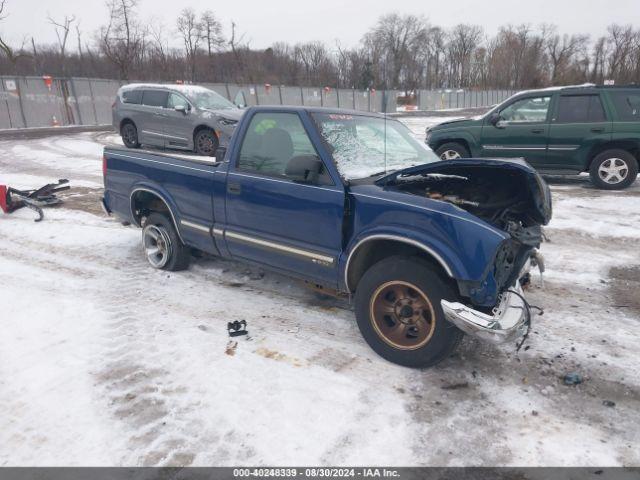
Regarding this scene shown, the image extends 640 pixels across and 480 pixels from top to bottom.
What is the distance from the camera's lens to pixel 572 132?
28.7 feet

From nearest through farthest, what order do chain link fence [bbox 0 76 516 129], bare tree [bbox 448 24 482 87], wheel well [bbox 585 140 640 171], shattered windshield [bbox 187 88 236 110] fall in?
wheel well [bbox 585 140 640 171] → shattered windshield [bbox 187 88 236 110] → chain link fence [bbox 0 76 516 129] → bare tree [bbox 448 24 482 87]

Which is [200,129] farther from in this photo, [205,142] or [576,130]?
[576,130]

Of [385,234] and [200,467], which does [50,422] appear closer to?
[200,467]

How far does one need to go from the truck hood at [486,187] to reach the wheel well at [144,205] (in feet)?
9.17

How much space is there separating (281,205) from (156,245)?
216cm

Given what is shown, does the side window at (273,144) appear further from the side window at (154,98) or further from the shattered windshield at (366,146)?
the side window at (154,98)

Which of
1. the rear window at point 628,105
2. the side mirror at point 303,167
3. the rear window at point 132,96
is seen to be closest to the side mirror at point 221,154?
the side mirror at point 303,167

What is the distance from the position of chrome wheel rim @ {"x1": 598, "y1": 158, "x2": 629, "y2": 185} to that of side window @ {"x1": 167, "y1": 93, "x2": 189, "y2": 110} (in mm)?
9725

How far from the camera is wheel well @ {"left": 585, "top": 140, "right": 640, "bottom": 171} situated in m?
8.45

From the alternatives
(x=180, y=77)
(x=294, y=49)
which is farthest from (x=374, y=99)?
(x=294, y=49)

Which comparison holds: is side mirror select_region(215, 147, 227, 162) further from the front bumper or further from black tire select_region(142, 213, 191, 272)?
the front bumper

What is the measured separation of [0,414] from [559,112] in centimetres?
972

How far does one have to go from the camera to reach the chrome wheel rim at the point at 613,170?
336 inches

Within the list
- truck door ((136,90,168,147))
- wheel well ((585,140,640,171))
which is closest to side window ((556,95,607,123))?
wheel well ((585,140,640,171))
